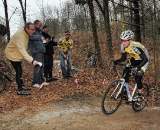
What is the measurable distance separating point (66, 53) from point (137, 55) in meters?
5.51

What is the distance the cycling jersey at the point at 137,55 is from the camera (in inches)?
413

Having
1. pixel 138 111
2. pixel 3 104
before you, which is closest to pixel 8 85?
pixel 3 104

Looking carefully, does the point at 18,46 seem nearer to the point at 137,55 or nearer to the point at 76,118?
the point at 76,118

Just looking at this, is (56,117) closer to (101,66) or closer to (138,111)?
(138,111)

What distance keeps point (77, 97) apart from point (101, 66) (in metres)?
7.34

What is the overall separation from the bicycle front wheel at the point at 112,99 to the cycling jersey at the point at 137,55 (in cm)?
63

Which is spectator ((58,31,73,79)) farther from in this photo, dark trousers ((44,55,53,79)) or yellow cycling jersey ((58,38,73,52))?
dark trousers ((44,55,53,79))

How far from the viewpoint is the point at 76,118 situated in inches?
393

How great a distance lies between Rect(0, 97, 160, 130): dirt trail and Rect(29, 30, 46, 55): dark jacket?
7.46ft

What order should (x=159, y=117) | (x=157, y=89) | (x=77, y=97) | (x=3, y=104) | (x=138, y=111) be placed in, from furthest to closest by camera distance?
(x=157, y=89) < (x=77, y=97) < (x=3, y=104) < (x=138, y=111) < (x=159, y=117)

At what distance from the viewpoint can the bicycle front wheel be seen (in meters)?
10.3

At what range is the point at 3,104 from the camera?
11648mm

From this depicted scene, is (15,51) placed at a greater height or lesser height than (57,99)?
greater

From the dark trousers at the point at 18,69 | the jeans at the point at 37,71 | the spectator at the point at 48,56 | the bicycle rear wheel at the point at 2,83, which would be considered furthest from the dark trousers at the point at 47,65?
the dark trousers at the point at 18,69
